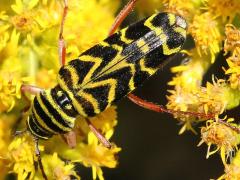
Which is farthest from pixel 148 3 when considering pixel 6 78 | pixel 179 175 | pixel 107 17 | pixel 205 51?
pixel 179 175

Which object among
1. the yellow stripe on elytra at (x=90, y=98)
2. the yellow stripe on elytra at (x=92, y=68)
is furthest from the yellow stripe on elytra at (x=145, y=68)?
the yellow stripe on elytra at (x=90, y=98)

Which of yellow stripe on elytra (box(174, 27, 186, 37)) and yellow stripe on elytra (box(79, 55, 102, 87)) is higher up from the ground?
yellow stripe on elytra (box(79, 55, 102, 87))

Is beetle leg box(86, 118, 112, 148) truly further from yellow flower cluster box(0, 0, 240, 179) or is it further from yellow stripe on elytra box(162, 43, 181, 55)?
yellow stripe on elytra box(162, 43, 181, 55)

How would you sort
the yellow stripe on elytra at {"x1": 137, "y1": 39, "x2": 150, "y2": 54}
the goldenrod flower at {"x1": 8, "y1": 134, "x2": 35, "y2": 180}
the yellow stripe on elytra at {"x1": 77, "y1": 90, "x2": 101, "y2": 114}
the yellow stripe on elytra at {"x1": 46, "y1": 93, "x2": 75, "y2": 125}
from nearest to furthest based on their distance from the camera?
the yellow stripe on elytra at {"x1": 137, "y1": 39, "x2": 150, "y2": 54}, the yellow stripe on elytra at {"x1": 77, "y1": 90, "x2": 101, "y2": 114}, the yellow stripe on elytra at {"x1": 46, "y1": 93, "x2": 75, "y2": 125}, the goldenrod flower at {"x1": 8, "y1": 134, "x2": 35, "y2": 180}

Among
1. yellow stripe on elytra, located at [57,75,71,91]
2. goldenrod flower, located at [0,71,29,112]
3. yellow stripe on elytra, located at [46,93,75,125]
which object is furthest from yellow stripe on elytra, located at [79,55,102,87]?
goldenrod flower, located at [0,71,29,112]

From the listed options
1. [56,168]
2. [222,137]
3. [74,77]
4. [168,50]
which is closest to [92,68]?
[74,77]

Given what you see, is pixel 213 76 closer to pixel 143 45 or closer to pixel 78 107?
pixel 143 45

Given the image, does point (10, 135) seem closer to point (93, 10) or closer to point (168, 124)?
point (93, 10)

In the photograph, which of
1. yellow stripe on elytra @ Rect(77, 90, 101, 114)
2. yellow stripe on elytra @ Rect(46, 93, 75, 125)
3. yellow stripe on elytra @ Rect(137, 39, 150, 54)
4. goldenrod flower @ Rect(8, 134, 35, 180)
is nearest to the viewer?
yellow stripe on elytra @ Rect(137, 39, 150, 54)
